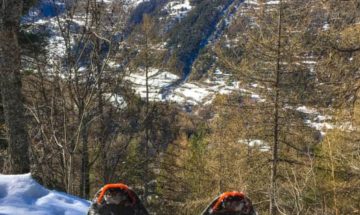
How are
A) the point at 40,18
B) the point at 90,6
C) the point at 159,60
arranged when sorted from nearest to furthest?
the point at 90,6, the point at 40,18, the point at 159,60

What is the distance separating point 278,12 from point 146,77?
5.56 metres

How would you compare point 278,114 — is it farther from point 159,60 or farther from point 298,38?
point 159,60

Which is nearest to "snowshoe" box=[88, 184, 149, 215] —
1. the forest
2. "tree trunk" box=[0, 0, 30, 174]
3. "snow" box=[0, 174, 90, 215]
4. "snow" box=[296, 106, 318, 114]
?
"snow" box=[0, 174, 90, 215]

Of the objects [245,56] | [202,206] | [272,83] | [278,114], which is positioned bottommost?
[202,206]

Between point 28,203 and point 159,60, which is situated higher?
point 159,60

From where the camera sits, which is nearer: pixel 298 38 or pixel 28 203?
pixel 28 203

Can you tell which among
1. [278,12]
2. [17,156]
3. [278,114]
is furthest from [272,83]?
[17,156]

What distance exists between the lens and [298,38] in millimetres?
11727

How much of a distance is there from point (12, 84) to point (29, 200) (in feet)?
5.96

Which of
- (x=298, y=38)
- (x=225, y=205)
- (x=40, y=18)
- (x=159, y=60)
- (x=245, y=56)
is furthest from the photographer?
(x=159, y=60)

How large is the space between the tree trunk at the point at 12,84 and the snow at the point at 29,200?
4.18 ft

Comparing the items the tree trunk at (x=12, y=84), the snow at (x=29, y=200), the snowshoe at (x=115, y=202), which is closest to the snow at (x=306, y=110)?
the tree trunk at (x=12, y=84)

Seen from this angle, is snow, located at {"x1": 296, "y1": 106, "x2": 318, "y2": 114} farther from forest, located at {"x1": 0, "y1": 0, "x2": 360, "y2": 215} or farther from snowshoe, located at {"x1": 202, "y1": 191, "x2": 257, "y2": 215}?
snowshoe, located at {"x1": 202, "y1": 191, "x2": 257, "y2": 215}

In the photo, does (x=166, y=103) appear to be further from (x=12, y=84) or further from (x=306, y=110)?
(x=12, y=84)
